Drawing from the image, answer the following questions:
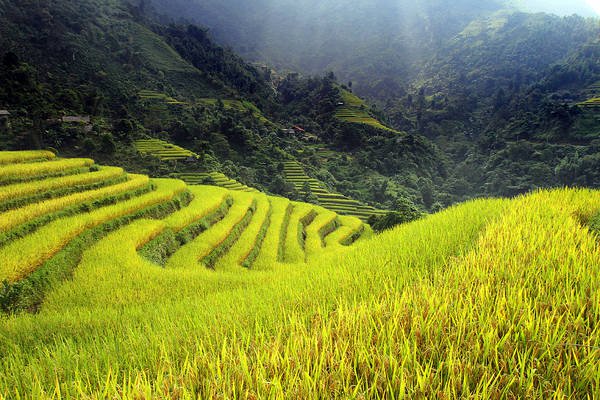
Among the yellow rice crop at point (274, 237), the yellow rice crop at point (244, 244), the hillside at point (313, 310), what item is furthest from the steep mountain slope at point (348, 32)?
the hillside at point (313, 310)

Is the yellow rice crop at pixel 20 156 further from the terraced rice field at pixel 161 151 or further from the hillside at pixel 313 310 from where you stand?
the terraced rice field at pixel 161 151

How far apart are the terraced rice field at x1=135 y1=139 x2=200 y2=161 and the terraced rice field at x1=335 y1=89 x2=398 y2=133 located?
4150 cm

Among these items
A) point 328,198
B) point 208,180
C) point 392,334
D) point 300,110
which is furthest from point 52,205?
point 300,110

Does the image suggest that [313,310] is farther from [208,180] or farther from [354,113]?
[354,113]

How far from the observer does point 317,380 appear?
4.22ft

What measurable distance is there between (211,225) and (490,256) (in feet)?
38.8

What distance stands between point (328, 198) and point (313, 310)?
109 feet

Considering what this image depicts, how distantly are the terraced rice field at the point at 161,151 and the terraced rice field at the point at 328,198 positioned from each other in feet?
41.1

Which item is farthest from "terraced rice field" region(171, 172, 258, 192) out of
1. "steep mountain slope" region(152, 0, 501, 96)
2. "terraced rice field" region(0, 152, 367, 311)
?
"steep mountain slope" region(152, 0, 501, 96)

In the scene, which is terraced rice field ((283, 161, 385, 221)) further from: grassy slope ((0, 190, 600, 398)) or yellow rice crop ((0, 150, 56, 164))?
grassy slope ((0, 190, 600, 398))

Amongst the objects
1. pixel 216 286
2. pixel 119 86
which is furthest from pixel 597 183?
pixel 119 86

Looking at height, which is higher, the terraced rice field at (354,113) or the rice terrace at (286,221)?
the terraced rice field at (354,113)

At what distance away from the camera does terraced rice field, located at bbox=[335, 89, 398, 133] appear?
Result: 66356 mm

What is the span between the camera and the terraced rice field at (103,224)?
677 cm
